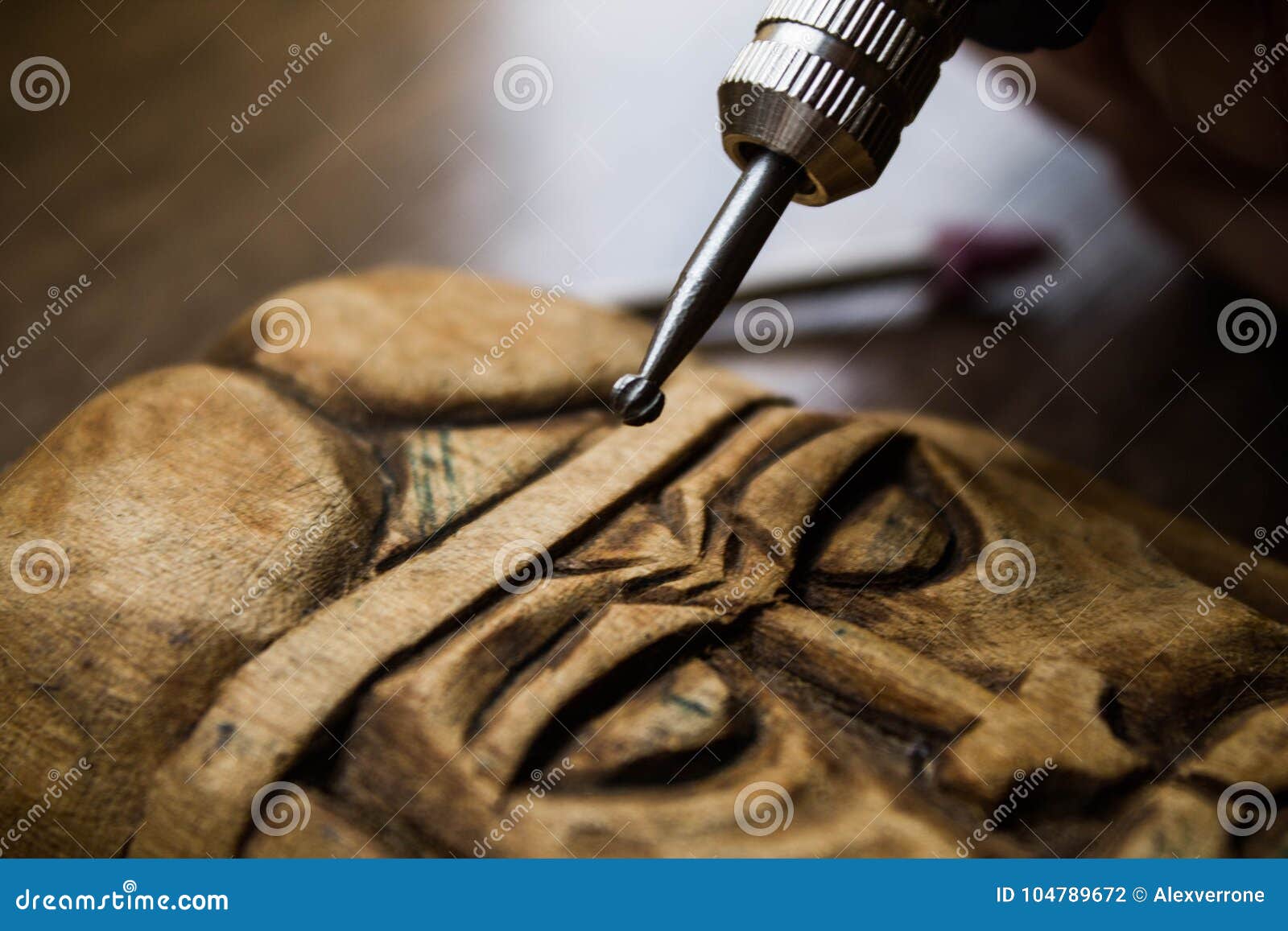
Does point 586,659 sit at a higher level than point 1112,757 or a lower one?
lower

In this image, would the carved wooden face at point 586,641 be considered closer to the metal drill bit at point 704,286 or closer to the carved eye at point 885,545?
the carved eye at point 885,545

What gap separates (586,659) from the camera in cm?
87

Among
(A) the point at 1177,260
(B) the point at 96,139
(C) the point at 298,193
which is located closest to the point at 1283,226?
(A) the point at 1177,260

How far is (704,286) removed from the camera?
33.2 inches

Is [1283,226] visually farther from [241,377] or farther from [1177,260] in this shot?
[241,377]

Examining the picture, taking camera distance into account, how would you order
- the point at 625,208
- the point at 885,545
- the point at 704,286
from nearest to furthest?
the point at 704,286 < the point at 885,545 < the point at 625,208

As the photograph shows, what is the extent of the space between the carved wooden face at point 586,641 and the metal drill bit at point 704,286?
17cm

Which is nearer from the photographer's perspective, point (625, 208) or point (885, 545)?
point (885, 545)

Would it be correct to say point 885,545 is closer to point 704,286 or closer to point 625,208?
point 704,286

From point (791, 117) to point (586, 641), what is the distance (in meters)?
0.40

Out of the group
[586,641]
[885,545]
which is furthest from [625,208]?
[586,641]

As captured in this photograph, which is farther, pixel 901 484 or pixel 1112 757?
pixel 901 484

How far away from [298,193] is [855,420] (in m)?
0.95

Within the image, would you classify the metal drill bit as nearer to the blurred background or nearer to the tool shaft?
the tool shaft
